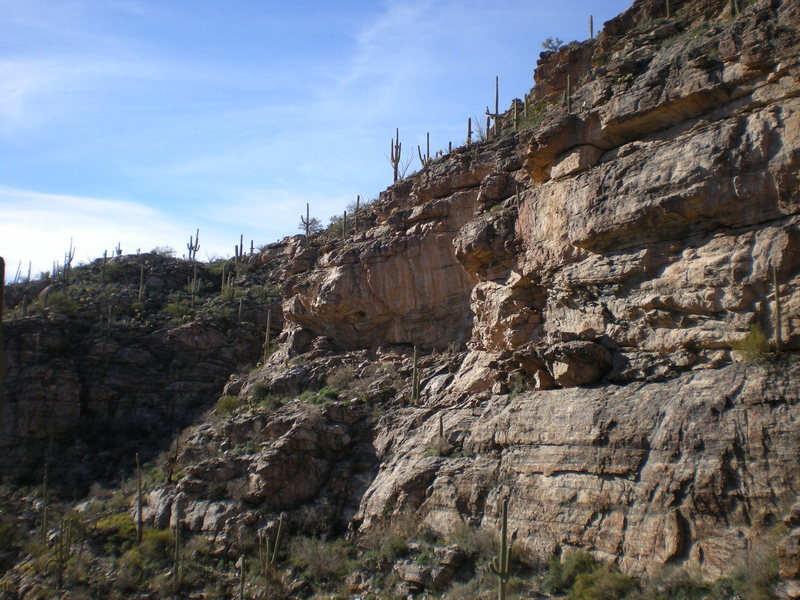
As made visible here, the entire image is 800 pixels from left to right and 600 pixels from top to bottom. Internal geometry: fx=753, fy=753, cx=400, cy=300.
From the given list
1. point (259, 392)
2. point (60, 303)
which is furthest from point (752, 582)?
point (60, 303)

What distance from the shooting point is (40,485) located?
102 feet

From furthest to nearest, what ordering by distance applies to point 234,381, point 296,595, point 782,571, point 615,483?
point 234,381
point 296,595
point 615,483
point 782,571

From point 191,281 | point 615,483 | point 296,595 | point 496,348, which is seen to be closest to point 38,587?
point 296,595

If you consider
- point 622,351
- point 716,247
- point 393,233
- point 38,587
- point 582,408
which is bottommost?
point 38,587

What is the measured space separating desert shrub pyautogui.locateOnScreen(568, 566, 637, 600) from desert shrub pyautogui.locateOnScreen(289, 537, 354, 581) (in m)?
7.25

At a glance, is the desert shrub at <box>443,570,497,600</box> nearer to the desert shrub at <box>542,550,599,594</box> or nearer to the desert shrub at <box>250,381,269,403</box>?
the desert shrub at <box>542,550,599,594</box>

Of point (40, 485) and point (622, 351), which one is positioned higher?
point (622, 351)

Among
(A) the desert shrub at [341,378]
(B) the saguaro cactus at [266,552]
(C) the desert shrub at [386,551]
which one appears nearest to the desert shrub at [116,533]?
(B) the saguaro cactus at [266,552]

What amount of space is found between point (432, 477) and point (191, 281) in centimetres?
2795

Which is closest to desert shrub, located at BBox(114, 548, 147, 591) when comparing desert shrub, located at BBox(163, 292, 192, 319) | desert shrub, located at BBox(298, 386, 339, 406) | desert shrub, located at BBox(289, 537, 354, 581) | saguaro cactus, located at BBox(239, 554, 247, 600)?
saguaro cactus, located at BBox(239, 554, 247, 600)

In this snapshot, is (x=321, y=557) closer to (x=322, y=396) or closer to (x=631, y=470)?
(x=322, y=396)

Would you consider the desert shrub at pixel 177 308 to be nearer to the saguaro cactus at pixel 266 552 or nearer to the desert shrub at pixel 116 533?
the desert shrub at pixel 116 533

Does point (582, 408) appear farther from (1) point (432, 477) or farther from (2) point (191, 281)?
(2) point (191, 281)

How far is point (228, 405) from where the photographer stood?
31250 millimetres
